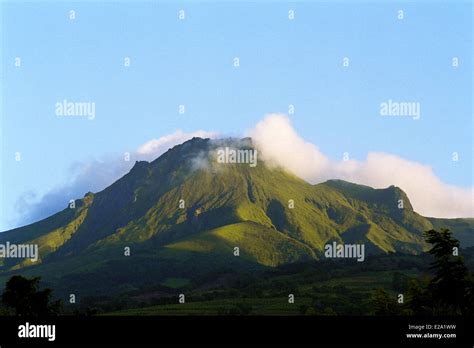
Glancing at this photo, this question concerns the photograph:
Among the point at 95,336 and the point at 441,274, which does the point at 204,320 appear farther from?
the point at 441,274

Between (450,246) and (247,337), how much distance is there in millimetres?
95210

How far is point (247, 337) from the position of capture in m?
57.5

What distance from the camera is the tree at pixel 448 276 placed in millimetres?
143375

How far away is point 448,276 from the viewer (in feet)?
483

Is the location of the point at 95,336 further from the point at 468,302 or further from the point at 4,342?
the point at 468,302

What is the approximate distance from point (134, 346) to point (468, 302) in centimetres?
10680

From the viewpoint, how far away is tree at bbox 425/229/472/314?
143375 mm

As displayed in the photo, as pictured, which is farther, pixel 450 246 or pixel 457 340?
pixel 450 246

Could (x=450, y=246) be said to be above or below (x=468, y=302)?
above

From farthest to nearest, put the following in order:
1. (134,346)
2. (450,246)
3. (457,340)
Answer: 1. (450,246)
2. (457,340)
3. (134,346)

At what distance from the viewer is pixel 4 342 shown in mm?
59750

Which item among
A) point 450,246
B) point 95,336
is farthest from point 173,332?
point 450,246

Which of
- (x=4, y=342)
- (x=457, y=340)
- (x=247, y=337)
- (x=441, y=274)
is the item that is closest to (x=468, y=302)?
(x=441, y=274)

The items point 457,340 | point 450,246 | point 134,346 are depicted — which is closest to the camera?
point 134,346
